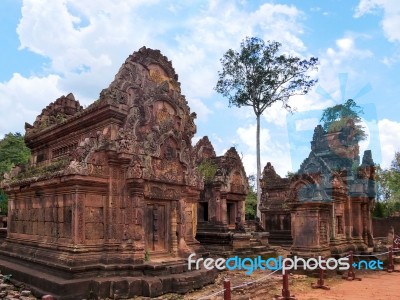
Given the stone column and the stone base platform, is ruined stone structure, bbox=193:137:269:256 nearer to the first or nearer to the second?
the stone base platform

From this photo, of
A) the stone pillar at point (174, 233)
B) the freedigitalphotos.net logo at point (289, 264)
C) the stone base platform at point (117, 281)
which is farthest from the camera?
the freedigitalphotos.net logo at point (289, 264)

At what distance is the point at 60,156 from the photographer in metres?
12.3

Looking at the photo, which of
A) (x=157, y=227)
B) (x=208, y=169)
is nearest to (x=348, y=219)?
(x=208, y=169)

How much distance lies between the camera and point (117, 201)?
10023mm

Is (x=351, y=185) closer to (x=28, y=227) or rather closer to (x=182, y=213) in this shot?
(x=182, y=213)

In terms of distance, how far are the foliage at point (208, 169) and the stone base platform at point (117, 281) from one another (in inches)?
422

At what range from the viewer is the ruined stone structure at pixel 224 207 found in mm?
17406

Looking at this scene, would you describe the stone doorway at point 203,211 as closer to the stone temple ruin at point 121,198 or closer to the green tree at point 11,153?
the stone temple ruin at point 121,198

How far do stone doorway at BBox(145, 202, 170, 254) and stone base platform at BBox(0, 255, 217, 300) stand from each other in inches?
27.1

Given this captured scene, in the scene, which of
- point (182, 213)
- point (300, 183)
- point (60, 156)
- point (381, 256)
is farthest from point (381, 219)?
point (60, 156)

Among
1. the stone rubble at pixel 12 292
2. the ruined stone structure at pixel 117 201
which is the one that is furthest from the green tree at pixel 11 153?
the stone rubble at pixel 12 292

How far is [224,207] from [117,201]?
11.4 metres

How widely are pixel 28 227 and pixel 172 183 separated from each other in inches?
189

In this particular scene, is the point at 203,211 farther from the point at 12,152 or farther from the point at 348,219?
the point at 12,152
